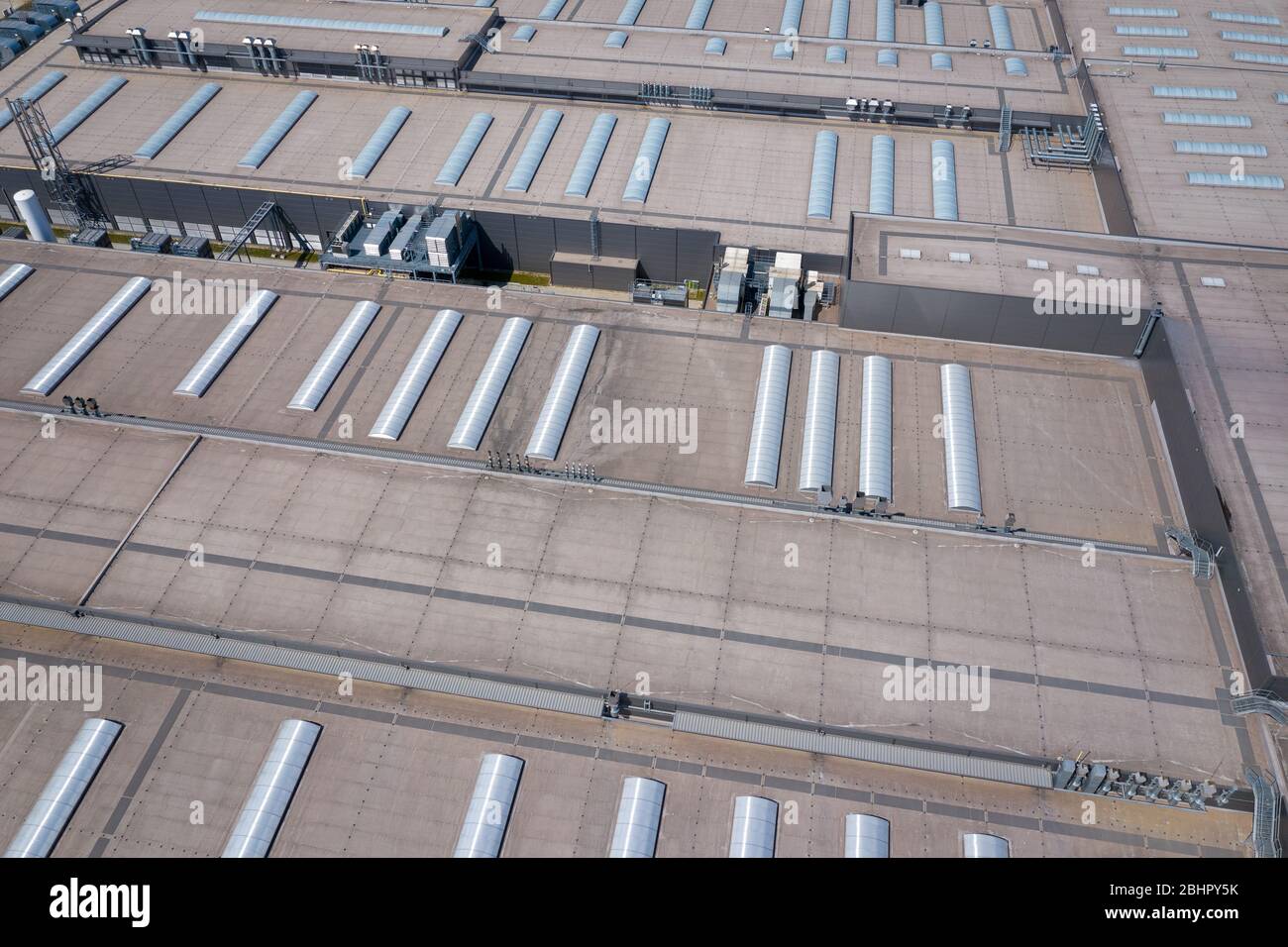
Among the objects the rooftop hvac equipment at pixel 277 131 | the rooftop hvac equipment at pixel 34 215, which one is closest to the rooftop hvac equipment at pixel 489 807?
the rooftop hvac equipment at pixel 34 215

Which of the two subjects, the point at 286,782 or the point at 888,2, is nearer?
the point at 286,782

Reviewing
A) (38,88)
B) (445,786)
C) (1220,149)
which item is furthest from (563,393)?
(38,88)

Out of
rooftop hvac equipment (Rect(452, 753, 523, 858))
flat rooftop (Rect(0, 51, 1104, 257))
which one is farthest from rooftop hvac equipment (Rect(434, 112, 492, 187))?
rooftop hvac equipment (Rect(452, 753, 523, 858))

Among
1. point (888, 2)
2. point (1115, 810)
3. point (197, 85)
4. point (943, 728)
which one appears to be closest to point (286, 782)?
point (943, 728)

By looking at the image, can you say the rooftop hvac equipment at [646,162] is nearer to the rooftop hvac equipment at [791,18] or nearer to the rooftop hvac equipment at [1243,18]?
the rooftop hvac equipment at [791,18]

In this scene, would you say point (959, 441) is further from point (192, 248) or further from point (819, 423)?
point (192, 248)

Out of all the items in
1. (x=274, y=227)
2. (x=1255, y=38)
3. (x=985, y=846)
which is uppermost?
(x=1255, y=38)

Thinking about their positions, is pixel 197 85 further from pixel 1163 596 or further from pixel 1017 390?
pixel 1163 596
